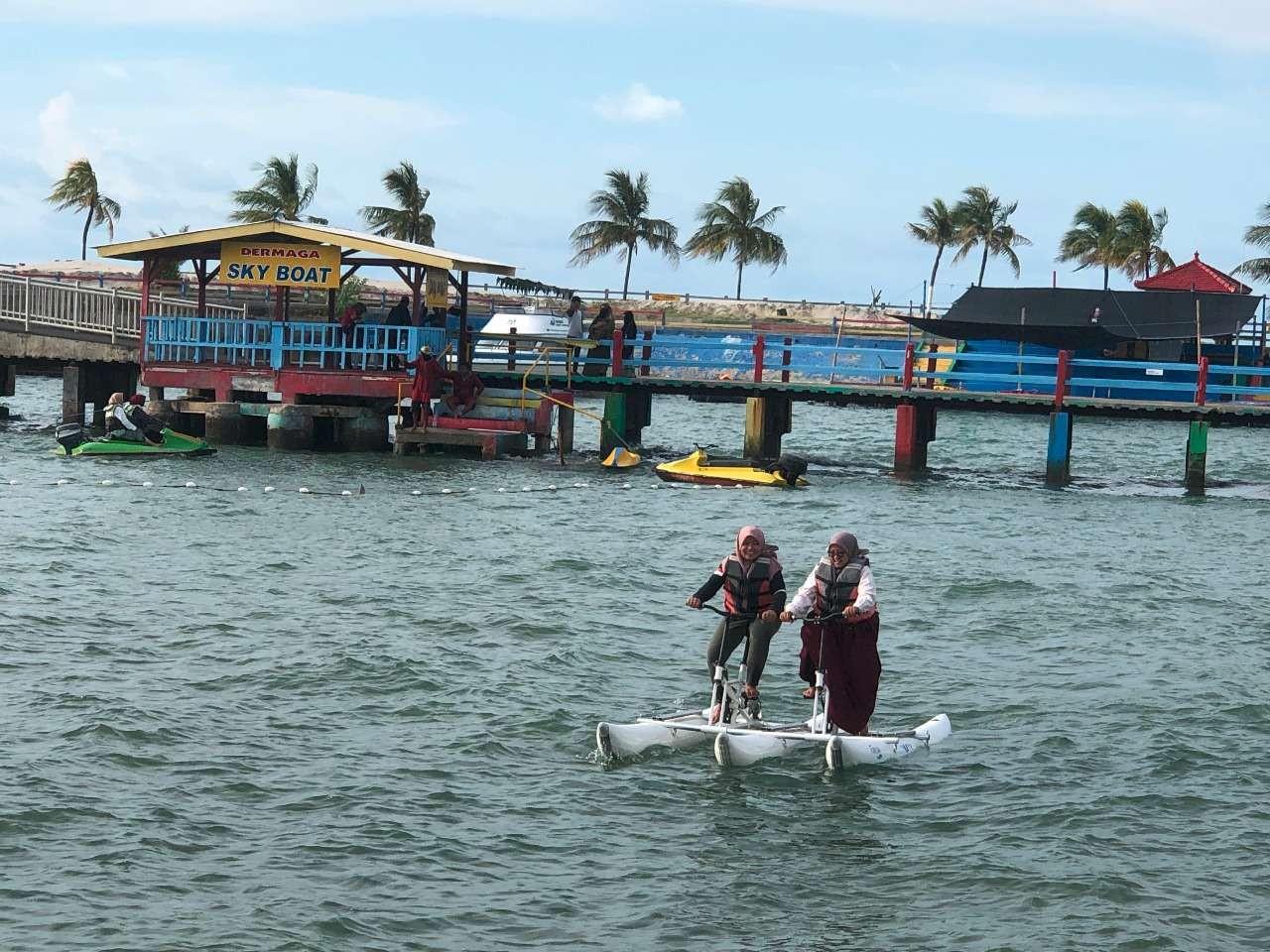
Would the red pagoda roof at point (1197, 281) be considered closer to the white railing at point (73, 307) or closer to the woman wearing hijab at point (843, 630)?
the white railing at point (73, 307)

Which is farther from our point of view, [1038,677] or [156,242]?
[156,242]

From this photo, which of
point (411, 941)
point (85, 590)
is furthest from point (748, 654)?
point (85, 590)

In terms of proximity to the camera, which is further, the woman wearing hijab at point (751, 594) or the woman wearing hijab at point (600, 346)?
the woman wearing hijab at point (600, 346)

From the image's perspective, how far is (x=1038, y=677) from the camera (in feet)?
52.0

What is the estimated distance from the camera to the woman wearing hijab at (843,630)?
1182 cm

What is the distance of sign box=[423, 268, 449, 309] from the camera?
3569cm

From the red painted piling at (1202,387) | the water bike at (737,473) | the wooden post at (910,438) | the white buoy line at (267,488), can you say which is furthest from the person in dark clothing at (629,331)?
the red painted piling at (1202,387)

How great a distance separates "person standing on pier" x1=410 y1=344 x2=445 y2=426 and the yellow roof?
185 centimetres

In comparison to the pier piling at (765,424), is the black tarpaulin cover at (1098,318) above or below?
above

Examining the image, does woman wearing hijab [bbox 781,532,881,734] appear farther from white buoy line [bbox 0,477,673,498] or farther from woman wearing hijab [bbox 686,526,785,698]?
white buoy line [bbox 0,477,673,498]

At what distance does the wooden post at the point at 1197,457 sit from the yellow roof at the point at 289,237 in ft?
47.6

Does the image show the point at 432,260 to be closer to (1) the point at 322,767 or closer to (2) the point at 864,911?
(1) the point at 322,767

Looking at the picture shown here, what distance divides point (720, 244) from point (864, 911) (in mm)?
78794

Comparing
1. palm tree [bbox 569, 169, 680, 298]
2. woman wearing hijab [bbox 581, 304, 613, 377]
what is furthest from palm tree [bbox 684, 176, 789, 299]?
woman wearing hijab [bbox 581, 304, 613, 377]
